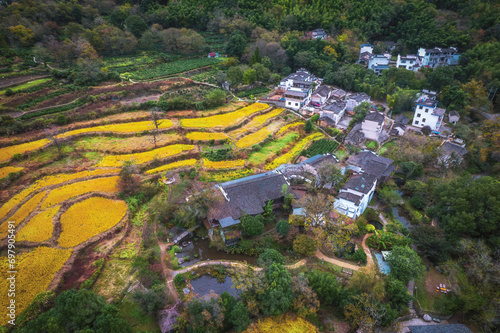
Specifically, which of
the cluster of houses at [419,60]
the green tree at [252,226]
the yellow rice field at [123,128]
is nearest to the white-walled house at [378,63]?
the cluster of houses at [419,60]

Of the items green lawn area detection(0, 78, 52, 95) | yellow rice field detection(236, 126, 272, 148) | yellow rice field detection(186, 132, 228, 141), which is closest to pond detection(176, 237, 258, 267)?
yellow rice field detection(236, 126, 272, 148)

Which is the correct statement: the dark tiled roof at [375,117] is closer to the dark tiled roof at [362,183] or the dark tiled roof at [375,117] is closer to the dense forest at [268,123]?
the dense forest at [268,123]

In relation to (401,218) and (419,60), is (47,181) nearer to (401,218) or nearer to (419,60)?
(401,218)

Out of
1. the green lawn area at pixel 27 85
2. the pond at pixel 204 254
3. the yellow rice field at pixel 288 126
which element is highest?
the green lawn area at pixel 27 85

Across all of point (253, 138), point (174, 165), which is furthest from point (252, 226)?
point (253, 138)

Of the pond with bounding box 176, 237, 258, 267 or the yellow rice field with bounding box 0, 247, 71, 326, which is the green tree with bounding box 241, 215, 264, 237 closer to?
the pond with bounding box 176, 237, 258, 267
